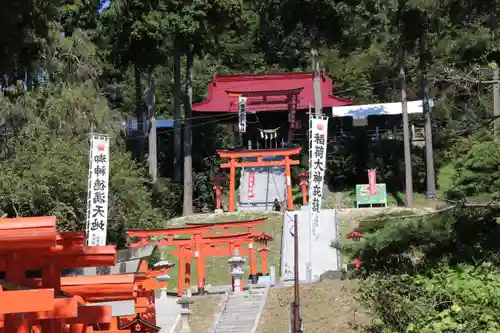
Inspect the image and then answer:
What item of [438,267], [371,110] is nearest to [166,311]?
[438,267]

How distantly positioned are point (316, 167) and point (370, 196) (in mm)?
9726

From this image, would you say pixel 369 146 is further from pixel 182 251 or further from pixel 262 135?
pixel 182 251

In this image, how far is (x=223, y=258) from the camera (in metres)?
26.0

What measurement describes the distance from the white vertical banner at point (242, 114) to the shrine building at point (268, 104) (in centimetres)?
33

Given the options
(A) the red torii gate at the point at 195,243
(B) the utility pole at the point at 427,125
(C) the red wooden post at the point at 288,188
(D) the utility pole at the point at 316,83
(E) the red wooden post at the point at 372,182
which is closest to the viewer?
(A) the red torii gate at the point at 195,243

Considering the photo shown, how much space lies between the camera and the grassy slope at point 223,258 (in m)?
24.1

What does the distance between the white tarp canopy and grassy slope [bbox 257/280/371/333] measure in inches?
758

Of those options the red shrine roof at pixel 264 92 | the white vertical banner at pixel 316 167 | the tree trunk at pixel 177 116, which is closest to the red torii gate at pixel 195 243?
the white vertical banner at pixel 316 167

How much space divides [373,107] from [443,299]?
27466mm

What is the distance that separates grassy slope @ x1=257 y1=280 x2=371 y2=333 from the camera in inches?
615

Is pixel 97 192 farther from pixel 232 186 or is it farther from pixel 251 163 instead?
pixel 251 163

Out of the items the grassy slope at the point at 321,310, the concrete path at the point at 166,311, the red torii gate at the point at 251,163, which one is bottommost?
the concrete path at the point at 166,311

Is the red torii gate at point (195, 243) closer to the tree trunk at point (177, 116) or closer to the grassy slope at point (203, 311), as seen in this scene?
the grassy slope at point (203, 311)

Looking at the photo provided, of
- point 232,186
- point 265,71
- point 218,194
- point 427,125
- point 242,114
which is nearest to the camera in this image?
point 427,125
